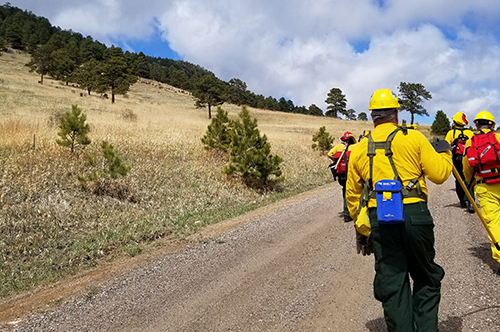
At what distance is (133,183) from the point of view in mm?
11109

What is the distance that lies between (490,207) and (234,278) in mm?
3655

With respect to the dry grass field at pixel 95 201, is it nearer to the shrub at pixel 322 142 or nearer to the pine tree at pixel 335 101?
the shrub at pixel 322 142

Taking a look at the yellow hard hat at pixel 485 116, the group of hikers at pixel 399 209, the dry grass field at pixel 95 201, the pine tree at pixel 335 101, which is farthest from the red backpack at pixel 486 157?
the pine tree at pixel 335 101

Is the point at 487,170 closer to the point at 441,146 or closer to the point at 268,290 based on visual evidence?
the point at 441,146

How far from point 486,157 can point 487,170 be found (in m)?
0.19

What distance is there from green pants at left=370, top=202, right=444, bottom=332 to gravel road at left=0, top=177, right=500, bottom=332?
79cm

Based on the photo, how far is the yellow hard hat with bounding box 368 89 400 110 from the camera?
10.3ft

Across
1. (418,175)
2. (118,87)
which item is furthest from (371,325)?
(118,87)

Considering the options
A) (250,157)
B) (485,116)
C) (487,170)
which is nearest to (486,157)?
(487,170)

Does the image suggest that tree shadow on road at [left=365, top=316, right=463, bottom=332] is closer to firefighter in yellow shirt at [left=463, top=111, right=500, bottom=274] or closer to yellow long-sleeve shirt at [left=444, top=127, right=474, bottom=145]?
firefighter in yellow shirt at [left=463, top=111, right=500, bottom=274]

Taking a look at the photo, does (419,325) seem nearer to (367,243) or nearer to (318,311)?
(367,243)

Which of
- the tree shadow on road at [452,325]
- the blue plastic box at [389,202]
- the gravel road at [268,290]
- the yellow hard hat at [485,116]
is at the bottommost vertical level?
the gravel road at [268,290]

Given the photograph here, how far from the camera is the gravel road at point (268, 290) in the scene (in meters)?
3.98

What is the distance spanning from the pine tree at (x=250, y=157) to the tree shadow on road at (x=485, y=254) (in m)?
8.74
